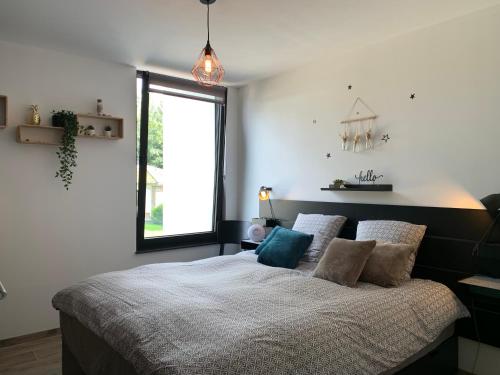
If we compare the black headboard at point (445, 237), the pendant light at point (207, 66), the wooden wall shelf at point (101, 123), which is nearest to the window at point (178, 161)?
the wooden wall shelf at point (101, 123)

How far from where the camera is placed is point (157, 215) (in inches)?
164

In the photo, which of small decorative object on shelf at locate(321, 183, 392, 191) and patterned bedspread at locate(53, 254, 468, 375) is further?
small decorative object on shelf at locate(321, 183, 392, 191)

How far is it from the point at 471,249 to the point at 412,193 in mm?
598

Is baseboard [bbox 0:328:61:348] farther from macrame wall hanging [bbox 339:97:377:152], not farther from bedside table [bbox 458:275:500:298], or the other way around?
bedside table [bbox 458:275:500:298]

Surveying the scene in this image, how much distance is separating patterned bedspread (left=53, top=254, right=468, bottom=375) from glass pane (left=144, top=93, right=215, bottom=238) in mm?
1530

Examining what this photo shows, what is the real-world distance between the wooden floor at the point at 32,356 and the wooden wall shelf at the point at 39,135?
5.66ft

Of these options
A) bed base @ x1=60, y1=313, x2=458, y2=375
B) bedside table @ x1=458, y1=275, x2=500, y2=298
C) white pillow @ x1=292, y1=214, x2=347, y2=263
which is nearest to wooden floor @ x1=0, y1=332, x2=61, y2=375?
bed base @ x1=60, y1=313, x2=458, y2=375

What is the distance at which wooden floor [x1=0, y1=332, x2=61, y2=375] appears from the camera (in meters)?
2.79

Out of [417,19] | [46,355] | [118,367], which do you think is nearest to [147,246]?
[46,355]

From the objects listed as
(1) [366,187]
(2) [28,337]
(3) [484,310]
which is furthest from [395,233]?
(2) [28,337]

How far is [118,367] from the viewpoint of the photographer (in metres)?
1.79

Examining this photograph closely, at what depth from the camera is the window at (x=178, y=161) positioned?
403 cm

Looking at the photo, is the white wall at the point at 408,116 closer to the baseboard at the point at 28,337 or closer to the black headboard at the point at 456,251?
the black headboard at the point at 456,251

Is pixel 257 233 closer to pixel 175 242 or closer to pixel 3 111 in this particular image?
pixel 175 242
